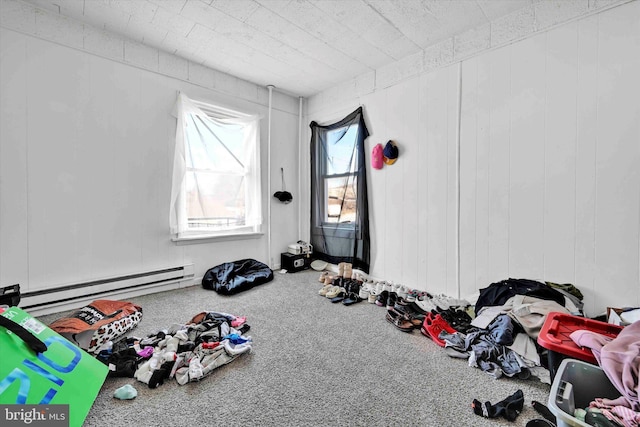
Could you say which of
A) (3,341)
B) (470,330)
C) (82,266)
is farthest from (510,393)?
(82,266)

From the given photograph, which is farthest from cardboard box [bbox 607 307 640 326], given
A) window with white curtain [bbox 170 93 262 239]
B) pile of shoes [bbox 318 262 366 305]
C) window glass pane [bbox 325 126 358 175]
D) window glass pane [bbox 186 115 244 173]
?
window glass pane [bbox 186 115 244 173]

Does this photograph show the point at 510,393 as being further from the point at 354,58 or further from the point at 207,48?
the point at 207,48

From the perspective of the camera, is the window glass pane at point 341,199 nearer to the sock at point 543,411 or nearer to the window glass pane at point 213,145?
the window glass pane at point 213,145

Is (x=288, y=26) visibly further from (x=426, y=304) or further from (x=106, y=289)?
(x=106, y=289)

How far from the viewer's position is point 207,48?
297 cm

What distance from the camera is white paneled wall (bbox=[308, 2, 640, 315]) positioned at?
1.91 m

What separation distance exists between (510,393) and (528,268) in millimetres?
1205

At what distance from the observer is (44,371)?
128cm

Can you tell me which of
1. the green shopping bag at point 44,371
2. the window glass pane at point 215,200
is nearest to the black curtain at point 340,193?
the window glass pane at point 215,200

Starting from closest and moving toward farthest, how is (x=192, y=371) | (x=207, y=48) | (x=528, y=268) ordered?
(x=192, y=371) < (x=528, y=268) < (x=207, y=48)

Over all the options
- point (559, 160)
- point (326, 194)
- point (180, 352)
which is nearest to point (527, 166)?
point (559, 160)

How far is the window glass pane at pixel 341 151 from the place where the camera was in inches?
143

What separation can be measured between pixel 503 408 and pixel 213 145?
369 centimetres

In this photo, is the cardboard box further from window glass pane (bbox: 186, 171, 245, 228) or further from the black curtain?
window glass pane (bbox: 186, 171, 245, 228)
